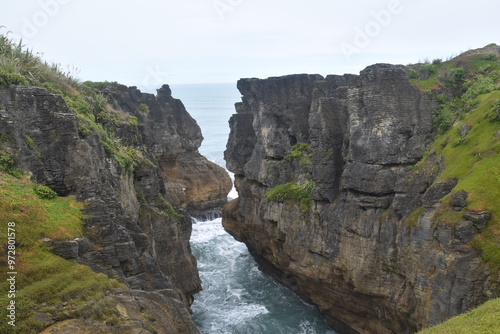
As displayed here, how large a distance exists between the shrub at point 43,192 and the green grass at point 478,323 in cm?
1466

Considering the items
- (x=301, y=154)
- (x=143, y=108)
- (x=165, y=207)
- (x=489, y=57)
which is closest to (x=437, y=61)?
(x=489, y=57)

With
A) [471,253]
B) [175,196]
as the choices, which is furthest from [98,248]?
[175,196]

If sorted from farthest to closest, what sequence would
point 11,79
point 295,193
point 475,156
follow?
1. point 295,193
2. point 475,156
3. point 11,79

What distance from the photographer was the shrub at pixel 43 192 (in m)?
15.9

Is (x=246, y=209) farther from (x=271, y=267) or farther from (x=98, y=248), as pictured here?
(x=98, y=248)

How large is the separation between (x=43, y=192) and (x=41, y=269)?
4235 mm

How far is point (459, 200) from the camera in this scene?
1870 cm

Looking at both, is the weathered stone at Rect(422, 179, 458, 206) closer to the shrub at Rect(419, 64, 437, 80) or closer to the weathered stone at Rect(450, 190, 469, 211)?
the weathered stone at Rect(450, 190, 469, 211)

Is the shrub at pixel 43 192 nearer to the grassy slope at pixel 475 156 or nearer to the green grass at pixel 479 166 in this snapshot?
the grassy slope at pixel 475 156

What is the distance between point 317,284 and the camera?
28000mm

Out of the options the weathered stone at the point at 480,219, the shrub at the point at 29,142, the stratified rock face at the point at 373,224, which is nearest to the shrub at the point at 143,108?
the stratified rock face at the point at 373,224

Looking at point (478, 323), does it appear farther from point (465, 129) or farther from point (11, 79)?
point (11, 79)

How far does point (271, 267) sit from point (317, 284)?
925 cm

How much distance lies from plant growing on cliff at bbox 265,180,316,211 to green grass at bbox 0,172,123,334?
57.2 feet
